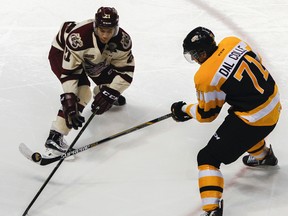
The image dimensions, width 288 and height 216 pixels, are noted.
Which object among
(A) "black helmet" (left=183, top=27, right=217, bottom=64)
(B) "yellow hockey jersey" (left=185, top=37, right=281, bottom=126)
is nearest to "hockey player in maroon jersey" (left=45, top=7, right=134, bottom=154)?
(A) "black helmet" (left=183, top=27, right=217, bottom=64)

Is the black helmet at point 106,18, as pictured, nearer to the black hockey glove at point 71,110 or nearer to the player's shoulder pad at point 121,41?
the player's shoulder pad at point 121,41

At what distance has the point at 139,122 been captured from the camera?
356 cm

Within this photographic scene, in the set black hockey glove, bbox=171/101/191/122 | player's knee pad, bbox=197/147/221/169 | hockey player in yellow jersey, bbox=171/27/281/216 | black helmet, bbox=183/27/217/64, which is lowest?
player's knee pad, bbox=197/147/221/169

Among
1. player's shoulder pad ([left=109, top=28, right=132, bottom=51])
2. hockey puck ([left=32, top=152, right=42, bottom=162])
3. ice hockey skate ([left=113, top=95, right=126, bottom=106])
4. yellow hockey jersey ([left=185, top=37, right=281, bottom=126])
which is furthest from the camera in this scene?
ice hockey skate ([left=113, top=95, right=126, bottom=106])

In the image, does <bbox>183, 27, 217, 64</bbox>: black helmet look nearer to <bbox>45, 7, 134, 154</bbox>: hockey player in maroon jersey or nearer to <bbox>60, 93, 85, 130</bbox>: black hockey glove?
<bbox>45, 7, 134, 154</bbox>: hockey player in maroon jersey

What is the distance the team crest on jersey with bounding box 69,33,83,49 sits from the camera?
10.2ft

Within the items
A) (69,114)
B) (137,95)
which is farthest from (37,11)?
(69,114)

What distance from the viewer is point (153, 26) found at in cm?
457

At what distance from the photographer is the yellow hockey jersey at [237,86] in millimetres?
2609

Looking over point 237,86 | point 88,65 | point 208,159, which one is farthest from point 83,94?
point 237,86

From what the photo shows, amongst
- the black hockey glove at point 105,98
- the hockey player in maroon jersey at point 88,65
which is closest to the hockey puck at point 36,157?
the hockey player in maroon jersey at point 88,65

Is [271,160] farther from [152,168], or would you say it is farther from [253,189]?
[152,168]

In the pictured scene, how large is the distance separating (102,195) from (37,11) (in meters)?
2.30

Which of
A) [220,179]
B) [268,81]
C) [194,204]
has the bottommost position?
[194,204]
